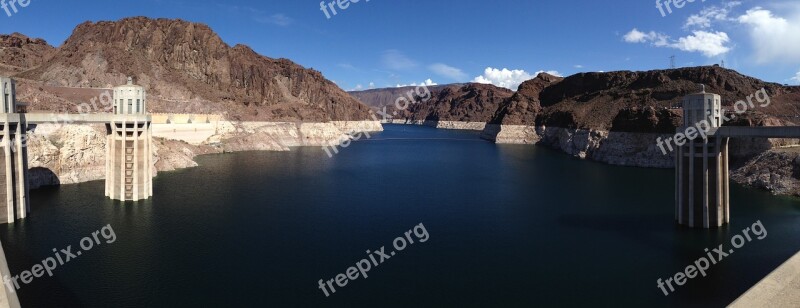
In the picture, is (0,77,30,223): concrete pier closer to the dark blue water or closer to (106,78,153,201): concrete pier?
the dark blue water

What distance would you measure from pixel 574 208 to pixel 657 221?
807cm

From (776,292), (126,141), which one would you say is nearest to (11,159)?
(126,141)

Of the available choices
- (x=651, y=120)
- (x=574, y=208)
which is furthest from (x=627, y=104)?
(x=574, y=208)

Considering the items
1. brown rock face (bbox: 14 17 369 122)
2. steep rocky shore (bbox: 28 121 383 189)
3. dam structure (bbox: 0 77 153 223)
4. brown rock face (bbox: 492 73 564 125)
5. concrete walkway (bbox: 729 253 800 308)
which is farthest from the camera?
brown rock face (bbox: 492 73 564 125)

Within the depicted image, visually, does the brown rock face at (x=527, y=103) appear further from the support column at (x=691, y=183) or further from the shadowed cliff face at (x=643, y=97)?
the support column at (x=691, y=183)

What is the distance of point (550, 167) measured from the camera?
81.6 m

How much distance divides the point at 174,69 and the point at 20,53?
124 ft

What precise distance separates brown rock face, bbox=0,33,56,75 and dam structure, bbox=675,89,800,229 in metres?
130

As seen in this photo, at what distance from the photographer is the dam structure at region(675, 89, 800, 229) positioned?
1356 inches

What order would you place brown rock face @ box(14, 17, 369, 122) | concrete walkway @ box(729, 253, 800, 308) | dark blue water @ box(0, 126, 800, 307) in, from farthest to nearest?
brown rock face @ box(14, 17, 369, 122)
dark blue water @ box(0, 126, 800, 307)
concrete walkway @ box(729, 253, 800, 308)

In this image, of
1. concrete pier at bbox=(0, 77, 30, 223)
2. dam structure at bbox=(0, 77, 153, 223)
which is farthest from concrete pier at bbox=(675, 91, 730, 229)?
concrete pier at bbox=(0, 77, 30, 223)

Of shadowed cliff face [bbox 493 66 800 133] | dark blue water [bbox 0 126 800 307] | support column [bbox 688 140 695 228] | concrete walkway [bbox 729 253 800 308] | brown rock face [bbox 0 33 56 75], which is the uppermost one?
brown rock face [bbox 0 33 56 75]

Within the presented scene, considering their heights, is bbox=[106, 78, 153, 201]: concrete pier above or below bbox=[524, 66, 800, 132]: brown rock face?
below

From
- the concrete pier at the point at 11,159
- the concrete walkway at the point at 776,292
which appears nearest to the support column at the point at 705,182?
the concrete walkway at the point at 776,292
